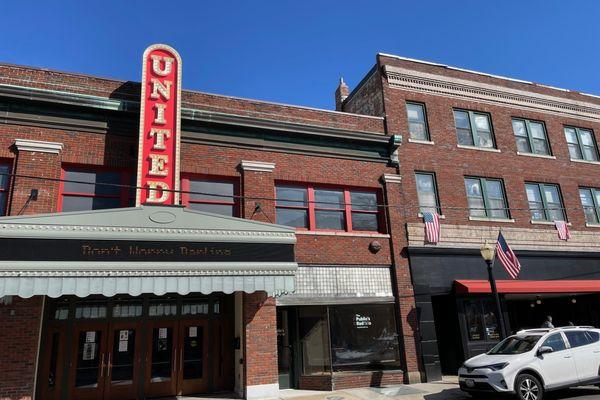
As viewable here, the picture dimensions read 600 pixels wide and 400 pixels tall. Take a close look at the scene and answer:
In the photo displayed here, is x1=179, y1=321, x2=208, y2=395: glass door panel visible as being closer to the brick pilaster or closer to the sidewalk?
the sidewalk

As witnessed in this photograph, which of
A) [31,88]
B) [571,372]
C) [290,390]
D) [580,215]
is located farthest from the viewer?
[580,215]

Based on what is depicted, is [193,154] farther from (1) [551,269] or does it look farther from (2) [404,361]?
(1) [551,269]

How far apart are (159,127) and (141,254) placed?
4.20 m

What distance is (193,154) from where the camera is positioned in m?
14.2

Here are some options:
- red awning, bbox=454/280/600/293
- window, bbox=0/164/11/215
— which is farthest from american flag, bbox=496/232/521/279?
window, bbox=0/164/11/215

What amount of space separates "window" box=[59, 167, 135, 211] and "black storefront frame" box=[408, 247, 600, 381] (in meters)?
9.63

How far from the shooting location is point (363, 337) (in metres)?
14.8

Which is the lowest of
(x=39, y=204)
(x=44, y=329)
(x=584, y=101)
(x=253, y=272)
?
(x=44, y=329)

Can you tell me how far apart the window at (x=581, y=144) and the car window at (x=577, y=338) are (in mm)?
11688

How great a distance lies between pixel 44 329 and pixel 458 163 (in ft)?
50.0

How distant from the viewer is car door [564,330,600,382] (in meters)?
11.2

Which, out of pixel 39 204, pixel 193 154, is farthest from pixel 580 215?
pixel 39 204

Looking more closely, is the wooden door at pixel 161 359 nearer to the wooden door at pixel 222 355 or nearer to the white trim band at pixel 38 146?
the wooden door at pixel 222 355

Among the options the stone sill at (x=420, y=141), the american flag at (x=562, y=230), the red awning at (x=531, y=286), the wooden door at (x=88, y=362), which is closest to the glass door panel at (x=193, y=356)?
the wooden door at (x=88, y=362)
